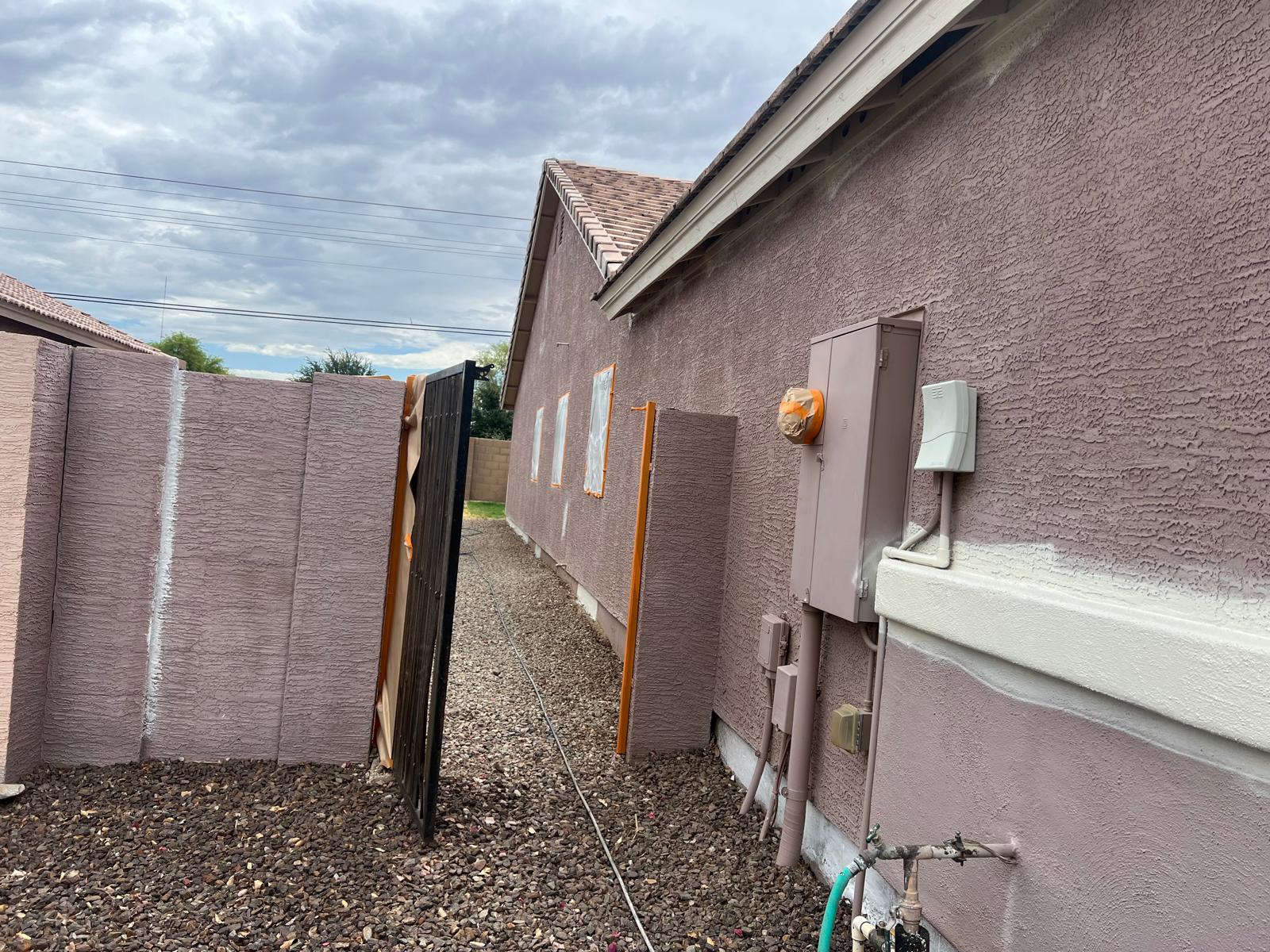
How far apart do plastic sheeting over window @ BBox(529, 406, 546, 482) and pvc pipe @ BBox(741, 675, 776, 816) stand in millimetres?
11463

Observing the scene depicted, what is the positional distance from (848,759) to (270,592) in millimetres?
2968

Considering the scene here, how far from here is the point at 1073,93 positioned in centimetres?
255

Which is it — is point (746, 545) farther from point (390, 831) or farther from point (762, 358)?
point (390, 831)

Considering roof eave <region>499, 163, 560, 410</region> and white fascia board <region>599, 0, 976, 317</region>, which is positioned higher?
roof eave <region>499, 163, 560, 410</region>

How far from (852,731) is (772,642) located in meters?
0.93

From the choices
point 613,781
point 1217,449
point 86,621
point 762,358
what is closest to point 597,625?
point 613,781

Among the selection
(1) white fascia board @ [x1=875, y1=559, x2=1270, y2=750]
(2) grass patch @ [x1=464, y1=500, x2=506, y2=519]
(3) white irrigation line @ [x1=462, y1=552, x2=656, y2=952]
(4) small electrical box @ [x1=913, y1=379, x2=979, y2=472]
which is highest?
(4) small electrical box @ [x1=913, y1=379, x2=979, y2=472]

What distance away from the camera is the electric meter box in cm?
327

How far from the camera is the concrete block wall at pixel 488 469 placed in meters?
29.2

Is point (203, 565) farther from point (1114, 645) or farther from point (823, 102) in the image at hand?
point (1114, 645)

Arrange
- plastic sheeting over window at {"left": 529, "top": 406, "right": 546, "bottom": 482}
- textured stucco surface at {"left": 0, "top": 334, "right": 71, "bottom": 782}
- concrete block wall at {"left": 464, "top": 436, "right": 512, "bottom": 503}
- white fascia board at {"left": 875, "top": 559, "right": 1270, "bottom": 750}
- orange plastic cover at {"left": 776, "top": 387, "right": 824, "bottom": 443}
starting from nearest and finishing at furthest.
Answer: white fascia board at {"left": 875, "top": 559, "right": 1270, "bottom": 750} < orange plastic cover at {"left": 776, "top": 387, "right": 824, "bottom": 443} < textured stucco surface at {"left": 0, "top": 334, "right": 71, "bottom": 782} < plastic sheeting over window at {"left": 529, "top": 406, "right": 546, "bottom": 482} < concrete block wall at {"left": 464, "top": 436, "right": 512, "bottom": 503}

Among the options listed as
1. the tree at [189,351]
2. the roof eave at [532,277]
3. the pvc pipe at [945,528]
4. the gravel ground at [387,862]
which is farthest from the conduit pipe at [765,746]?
the tree at [189,351]

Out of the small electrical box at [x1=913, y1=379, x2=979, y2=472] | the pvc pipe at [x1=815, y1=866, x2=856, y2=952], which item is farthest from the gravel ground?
the small electrical box at [x1=913, y1=379, x2=979, y2=472]

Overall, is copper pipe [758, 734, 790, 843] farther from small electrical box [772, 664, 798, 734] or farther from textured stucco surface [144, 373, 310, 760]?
textured stucco surface [144, 373, 310, 760]
